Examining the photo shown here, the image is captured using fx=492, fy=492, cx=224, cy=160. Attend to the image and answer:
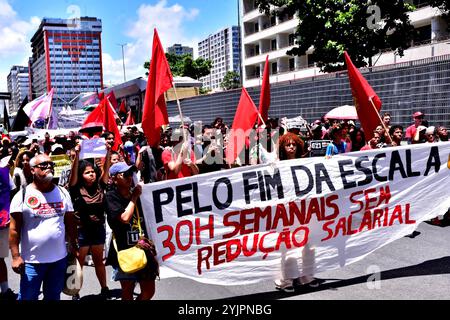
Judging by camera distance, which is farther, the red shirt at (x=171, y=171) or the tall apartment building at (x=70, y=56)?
the tall apartment building at (x=70, y=56)

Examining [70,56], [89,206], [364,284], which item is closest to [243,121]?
[89,206]

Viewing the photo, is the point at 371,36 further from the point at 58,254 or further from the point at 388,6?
the point at 58,254

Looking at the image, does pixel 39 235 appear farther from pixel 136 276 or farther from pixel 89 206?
pixel 89 206

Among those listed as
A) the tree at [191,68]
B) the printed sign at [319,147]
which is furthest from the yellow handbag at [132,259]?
the tree at [191,68]

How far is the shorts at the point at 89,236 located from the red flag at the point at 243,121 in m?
3.39

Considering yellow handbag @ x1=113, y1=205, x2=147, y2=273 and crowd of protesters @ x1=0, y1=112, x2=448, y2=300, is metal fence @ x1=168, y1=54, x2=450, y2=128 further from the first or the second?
yellow handbag @ x1=113, y1=205, x2=147, y2=273

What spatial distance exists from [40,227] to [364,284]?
3368mm

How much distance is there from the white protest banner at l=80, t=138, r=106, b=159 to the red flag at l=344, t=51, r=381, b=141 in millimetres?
3534

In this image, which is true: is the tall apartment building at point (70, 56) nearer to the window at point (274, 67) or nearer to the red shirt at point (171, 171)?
the window at point (274, 67)

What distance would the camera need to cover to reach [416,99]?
1315 centimetres

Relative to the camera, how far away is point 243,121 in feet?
26.4

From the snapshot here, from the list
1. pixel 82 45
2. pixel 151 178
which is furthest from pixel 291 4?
pixel 82 45

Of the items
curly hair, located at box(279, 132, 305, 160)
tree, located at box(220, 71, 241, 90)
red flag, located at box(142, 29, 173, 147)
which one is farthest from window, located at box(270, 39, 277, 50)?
tree, located at box(220, 71, 241, 90)

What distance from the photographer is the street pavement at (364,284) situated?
500cm
